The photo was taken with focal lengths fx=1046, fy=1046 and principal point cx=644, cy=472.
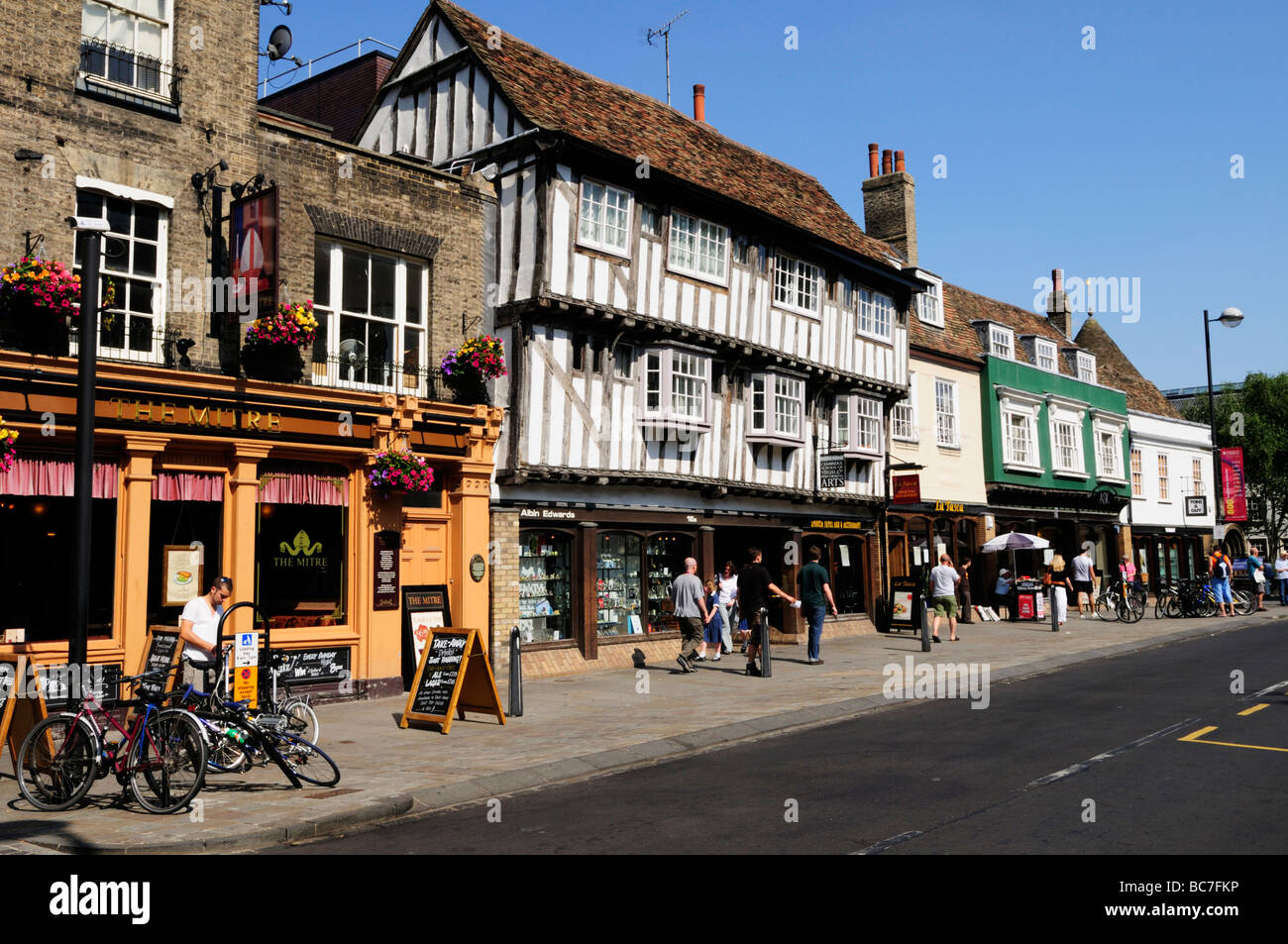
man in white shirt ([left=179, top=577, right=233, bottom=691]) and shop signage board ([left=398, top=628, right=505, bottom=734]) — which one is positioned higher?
man in white shirt ([left=179, top=577, right=233, bottom=691])

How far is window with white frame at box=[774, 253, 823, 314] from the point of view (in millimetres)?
22547

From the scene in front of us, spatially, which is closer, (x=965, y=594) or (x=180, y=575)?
(x=180, y=575)

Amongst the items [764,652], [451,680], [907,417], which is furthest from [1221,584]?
[451,680]

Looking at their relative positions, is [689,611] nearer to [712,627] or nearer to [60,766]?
[712,627]

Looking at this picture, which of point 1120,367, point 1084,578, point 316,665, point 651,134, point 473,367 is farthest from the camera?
point 1120,367

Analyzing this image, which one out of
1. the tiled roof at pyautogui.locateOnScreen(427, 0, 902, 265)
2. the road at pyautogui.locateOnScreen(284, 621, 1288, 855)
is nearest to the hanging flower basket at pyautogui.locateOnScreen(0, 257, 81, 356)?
the road at pyautogui.locateOnScreen(284, 621, 1288, 855)

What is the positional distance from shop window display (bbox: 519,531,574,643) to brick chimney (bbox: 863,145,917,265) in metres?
15.7

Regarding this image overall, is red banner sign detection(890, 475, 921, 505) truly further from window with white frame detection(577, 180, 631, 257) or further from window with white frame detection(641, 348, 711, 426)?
window with white frame detection(577, 180, 631, 257)

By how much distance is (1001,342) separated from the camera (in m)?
32.7

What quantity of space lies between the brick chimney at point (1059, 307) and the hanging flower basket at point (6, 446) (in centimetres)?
3795

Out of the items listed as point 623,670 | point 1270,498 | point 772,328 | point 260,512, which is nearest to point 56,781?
point 260,512

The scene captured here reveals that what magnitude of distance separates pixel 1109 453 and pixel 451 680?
32.8m

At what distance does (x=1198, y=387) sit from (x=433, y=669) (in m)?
100
